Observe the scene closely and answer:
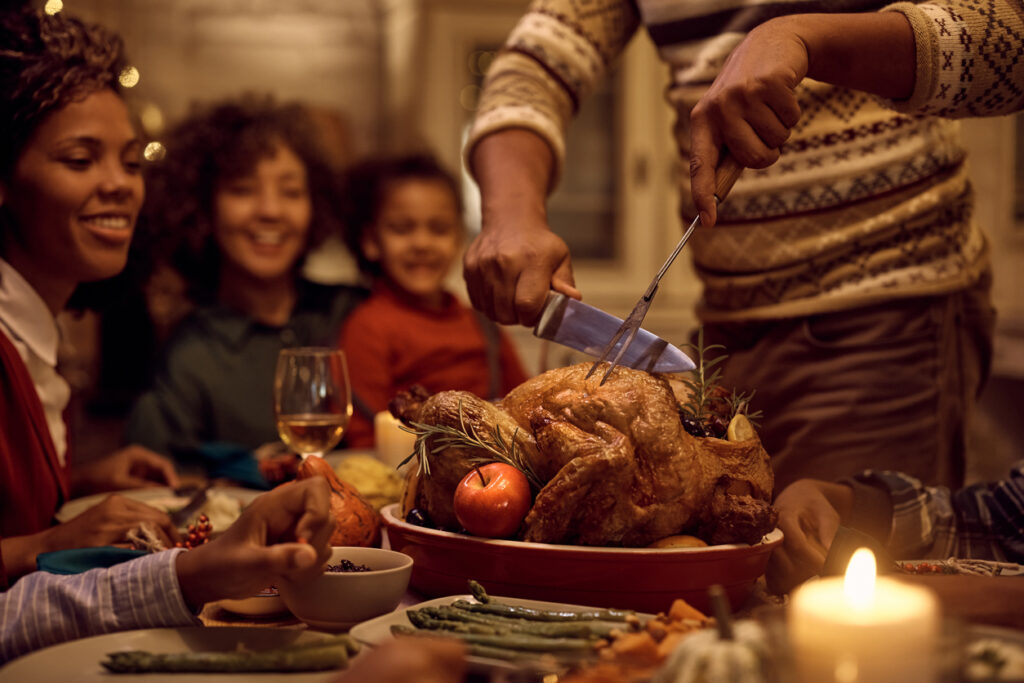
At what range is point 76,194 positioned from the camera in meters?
1.67

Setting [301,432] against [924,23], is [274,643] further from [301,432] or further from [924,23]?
[924,23]

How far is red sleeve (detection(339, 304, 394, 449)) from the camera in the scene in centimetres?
305

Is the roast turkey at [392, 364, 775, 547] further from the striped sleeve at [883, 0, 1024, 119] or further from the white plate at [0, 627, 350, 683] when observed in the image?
the striped sleeve at [883, 0, 1024, 119]

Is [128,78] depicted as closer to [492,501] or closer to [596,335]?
[596,335]

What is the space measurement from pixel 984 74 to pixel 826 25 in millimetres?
239

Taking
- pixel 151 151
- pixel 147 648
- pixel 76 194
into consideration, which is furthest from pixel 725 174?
pixel 151 151

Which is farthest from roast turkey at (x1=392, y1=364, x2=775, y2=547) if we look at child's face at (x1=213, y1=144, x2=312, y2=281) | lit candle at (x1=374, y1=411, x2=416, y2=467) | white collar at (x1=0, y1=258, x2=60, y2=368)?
child's face at (x1=213, y1=144, x2=312, y2=281)

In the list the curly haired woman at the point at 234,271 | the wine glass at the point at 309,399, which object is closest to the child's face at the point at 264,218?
the curly haired woman at the point at 234,271

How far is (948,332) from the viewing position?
61.4 inches

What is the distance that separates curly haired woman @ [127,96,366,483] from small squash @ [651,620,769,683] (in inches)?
96.6

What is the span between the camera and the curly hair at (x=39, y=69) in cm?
163

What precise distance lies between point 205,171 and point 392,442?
1.84 m

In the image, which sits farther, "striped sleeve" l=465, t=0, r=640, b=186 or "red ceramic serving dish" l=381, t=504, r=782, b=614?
"striped sleeve" l=465, t=0, r=640, b=186

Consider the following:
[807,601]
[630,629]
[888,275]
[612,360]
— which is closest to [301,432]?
[612,360]
